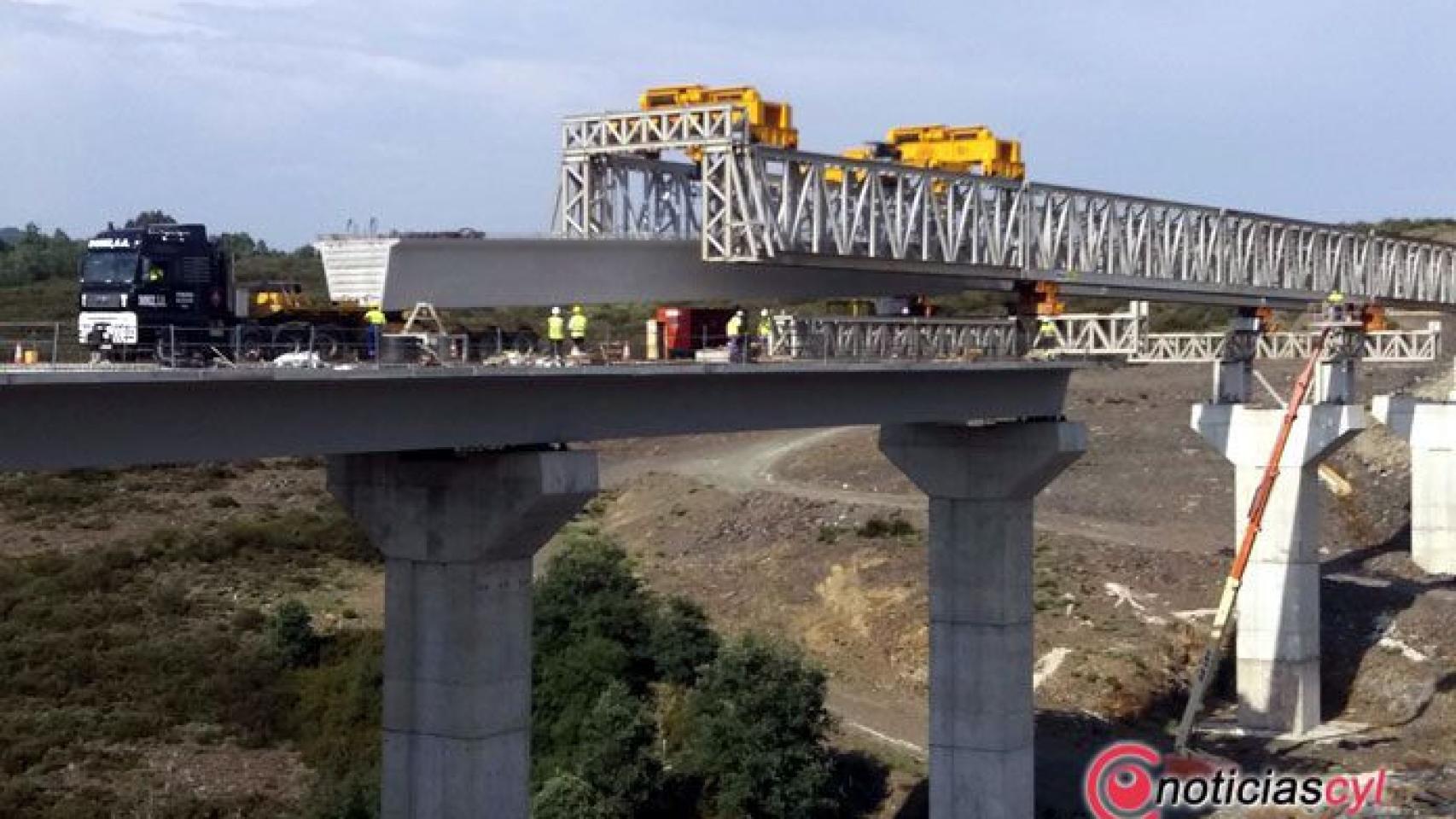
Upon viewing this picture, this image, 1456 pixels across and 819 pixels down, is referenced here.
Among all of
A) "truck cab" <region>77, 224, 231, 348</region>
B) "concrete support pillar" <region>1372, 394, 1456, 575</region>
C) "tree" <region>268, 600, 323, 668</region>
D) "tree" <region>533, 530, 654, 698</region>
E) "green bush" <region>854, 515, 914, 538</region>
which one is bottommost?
"tree" <region>268, 600, 323, 668</region>

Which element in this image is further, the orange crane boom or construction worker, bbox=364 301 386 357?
the orange crane boom

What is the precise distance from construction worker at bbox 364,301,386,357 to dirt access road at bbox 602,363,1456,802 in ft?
67.5

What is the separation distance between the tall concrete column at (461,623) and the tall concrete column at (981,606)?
573 inches

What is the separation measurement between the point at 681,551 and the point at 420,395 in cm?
4227

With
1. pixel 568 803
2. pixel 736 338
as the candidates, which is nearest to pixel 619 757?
pixel 568 803

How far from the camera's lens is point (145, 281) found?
34.7m

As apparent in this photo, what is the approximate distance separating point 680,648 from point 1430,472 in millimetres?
30416

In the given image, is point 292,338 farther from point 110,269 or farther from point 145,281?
point 110,269

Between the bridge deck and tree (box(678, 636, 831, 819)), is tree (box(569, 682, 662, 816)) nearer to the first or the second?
tree (box(678, 636, 831, 819))

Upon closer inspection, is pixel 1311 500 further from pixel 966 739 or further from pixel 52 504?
pixel 52 504

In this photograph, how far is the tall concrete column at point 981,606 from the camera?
1736 inches

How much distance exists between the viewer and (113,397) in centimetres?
2575

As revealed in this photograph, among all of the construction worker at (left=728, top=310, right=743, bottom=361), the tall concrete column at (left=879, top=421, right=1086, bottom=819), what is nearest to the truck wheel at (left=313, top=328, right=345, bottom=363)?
the construction worker at (left=728, top=310, right=743, bottom=361)

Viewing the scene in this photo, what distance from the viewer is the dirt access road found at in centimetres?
5481
